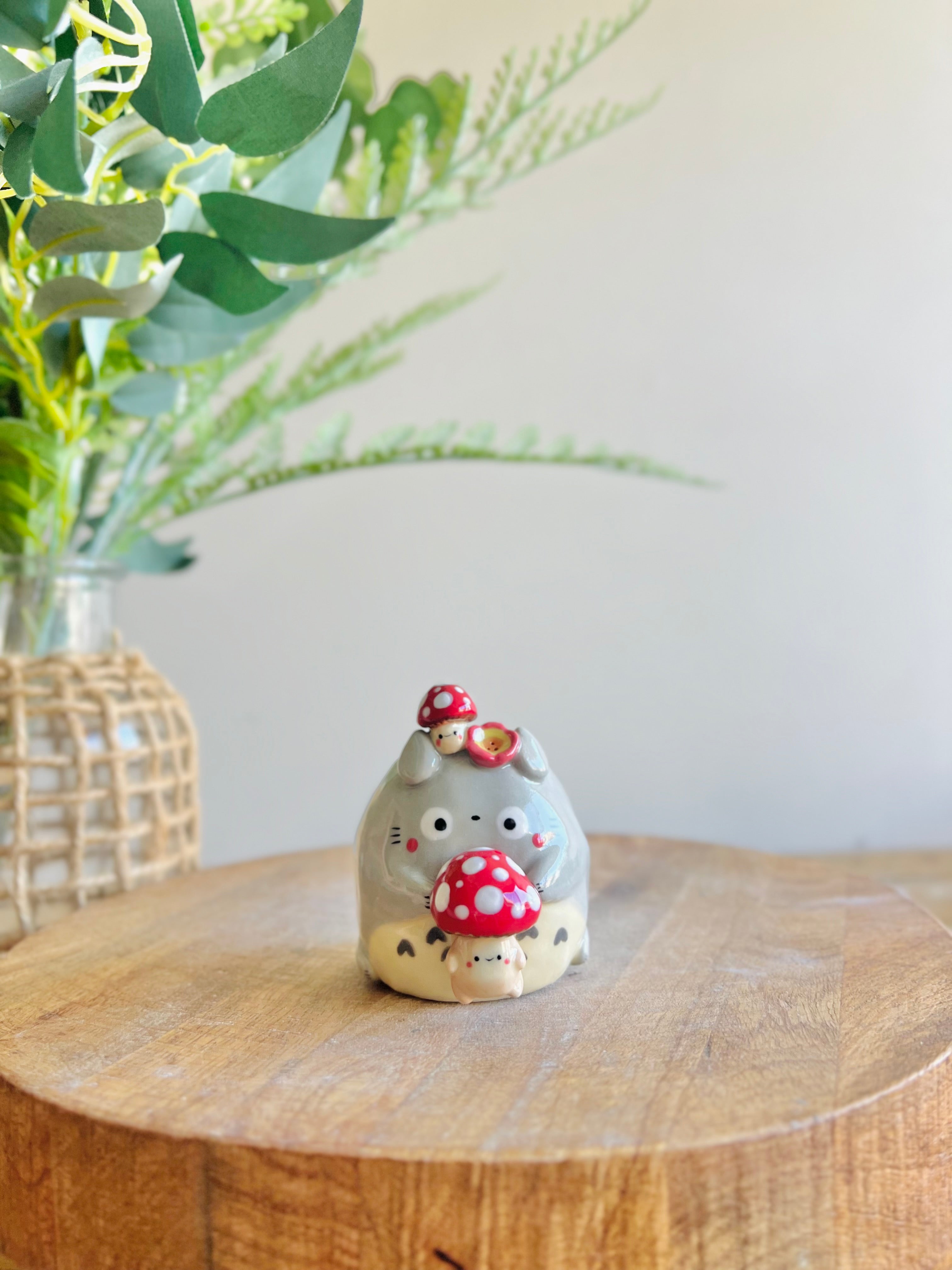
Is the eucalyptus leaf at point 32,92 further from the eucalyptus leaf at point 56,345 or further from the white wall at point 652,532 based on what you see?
the white wall at point 652,532

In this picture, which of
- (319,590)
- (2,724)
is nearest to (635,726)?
(319,590)

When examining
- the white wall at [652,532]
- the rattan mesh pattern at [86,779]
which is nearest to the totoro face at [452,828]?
the rattan mesh pattern at [86,779]

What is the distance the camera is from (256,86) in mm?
466

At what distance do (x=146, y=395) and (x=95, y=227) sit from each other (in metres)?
0.18

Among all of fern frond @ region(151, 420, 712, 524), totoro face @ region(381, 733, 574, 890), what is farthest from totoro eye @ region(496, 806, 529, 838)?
fern frond @ region(151, 420, 712, 524)

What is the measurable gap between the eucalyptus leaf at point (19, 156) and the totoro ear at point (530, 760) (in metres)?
0.35

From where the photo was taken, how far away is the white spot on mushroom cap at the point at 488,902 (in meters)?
0.48

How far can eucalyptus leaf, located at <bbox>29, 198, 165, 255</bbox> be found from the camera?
493 mm

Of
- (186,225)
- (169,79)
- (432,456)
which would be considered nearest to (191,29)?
(169,79)

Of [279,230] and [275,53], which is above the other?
[275,53]

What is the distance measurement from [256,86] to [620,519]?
0.89m

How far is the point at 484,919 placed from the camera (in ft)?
1.56

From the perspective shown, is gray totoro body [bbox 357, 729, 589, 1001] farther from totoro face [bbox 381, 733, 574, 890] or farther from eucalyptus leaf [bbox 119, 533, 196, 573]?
eucalyptus leaf [bbox 119, 533, 196, 573]

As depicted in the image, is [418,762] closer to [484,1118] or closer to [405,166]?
[484,1118]
